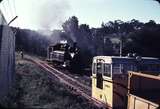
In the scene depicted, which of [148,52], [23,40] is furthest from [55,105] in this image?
[23,40]

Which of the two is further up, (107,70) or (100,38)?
(100,38)

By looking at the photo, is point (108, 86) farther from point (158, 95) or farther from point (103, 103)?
point (158, 95)

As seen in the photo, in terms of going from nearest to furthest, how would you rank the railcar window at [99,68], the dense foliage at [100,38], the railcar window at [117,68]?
the railcar window at [117,68]
the railcar window at [99,68]
the dense foliage at [100,38]

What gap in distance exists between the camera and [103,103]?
12328mm

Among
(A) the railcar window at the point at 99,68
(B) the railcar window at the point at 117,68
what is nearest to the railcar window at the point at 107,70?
(B) the railcar window at the point at 117,68

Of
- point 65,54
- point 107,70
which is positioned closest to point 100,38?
point 65,54

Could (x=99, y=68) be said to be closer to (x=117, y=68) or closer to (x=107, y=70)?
(x=107, y=70)

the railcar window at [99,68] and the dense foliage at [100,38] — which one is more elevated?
the dense foliage at [100,38]

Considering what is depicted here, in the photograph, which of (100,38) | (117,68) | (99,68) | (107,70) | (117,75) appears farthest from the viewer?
(100,38)

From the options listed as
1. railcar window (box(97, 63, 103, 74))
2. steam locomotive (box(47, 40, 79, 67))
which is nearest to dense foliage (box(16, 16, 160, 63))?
steam locomotive (box(47, 40, 79, 67))

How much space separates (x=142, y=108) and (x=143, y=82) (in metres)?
1.85

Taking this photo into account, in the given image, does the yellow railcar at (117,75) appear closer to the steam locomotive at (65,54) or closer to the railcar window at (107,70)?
the railcar window at (107,70)

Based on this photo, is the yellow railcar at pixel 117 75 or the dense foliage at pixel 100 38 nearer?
the yellow railcar at pixel 117 75

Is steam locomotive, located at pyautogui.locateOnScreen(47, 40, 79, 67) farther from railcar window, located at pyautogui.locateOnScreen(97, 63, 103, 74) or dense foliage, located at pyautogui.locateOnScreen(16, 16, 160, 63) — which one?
railcar window, located at pyautogui.locateOnScreen(97, 63, 103, 74)
